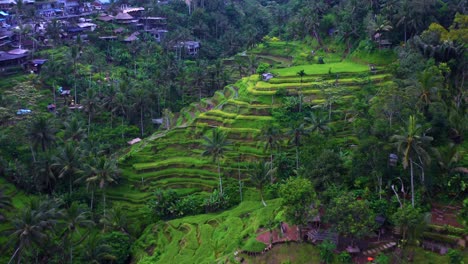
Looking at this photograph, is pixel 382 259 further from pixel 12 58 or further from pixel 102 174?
pixel 12 58

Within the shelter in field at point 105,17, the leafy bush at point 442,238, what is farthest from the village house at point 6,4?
the leafy bush at point 442,238

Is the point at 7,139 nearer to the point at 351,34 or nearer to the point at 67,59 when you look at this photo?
the point at 67,59

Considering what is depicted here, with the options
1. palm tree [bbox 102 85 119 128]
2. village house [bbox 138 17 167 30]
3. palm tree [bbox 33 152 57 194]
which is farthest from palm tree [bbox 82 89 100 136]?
village house [bbox 138 17 167 30]

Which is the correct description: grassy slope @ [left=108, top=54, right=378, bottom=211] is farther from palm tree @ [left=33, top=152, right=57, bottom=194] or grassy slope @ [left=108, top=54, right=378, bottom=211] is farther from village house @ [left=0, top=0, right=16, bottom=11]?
village house @ [left=0, top=0, right=16, bottom=11]

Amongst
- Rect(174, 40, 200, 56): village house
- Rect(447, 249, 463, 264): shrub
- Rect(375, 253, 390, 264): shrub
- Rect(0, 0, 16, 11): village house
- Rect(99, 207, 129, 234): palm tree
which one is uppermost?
Rect(0, 0, 16, 11): village house

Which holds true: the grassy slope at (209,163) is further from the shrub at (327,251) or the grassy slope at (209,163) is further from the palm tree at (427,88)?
the palm tree at (427,88)

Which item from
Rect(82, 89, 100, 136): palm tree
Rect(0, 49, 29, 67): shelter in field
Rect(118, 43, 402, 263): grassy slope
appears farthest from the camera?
Rect(0, 49, 29, 67): shelter in field
